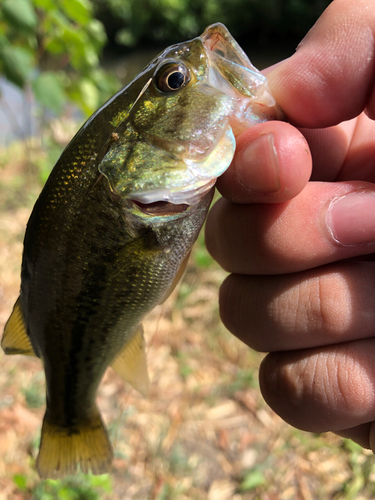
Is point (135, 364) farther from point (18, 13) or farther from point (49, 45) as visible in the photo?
point (49, 45)

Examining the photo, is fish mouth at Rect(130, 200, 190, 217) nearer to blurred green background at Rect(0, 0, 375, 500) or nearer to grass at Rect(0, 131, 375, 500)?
blurred green background at Rect(0, 0, 375, 500)

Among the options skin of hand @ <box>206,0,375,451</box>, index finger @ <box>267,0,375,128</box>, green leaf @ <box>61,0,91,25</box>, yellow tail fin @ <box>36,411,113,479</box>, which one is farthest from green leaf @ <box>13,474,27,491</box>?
green leaf @ <box>61,0,91,25</box>

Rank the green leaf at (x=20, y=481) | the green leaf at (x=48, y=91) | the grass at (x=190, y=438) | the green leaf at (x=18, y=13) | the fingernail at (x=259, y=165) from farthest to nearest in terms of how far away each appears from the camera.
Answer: the green leaf at (x=48, y=91) → the green leaf at (x=18, y=13) → the grass at (x=190, y=438) → the green leaf at (x=20, y=481) → the fingernail at (x=259, y=165)

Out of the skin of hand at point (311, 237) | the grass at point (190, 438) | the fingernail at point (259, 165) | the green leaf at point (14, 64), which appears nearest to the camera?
the fingernail at point (259, 165)

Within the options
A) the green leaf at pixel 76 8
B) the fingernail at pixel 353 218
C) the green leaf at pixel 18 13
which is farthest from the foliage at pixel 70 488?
the green leaf at pixel 76 8

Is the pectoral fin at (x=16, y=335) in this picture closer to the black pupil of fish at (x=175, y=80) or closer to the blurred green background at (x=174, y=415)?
the blurred green background at (x=174, y=415)

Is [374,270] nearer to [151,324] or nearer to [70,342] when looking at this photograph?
[70,342]

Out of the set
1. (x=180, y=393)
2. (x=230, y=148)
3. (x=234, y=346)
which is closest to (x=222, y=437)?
(x=180, y=393)
